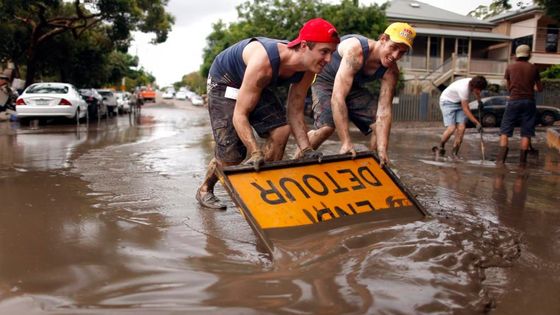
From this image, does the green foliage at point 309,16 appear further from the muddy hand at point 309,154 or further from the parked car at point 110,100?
the muddy hand at point 309,154

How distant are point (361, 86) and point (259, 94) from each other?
5.72 feet

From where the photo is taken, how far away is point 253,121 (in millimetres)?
3949

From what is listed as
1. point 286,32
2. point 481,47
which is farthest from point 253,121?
point 481,47

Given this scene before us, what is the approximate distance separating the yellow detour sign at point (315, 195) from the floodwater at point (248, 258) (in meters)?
0.12

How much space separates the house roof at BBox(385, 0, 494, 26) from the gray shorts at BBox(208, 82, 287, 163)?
2911 centimetres

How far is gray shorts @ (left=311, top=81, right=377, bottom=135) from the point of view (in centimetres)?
483

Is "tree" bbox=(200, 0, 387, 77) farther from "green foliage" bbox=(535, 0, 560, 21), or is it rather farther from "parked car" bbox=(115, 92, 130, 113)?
"green foliage" bbox=(535, 0, 560, 21)

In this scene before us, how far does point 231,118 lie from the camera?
3949mm

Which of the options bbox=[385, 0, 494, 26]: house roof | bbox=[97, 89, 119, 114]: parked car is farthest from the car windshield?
bbox=[385, 0, 494, 26]: house roof

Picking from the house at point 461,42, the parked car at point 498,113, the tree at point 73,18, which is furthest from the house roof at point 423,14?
the tree at point 73,18

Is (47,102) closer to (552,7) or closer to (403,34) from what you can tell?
(552,7)

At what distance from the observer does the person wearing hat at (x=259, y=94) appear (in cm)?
336

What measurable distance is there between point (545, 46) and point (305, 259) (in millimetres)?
35480

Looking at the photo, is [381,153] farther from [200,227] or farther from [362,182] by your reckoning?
[200,227]
